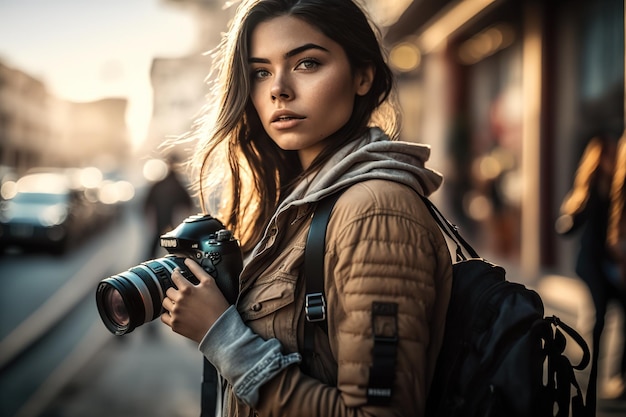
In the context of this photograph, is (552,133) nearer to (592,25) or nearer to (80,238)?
(592,25)

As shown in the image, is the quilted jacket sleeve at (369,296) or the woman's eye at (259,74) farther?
the woman's eye at (259,74)

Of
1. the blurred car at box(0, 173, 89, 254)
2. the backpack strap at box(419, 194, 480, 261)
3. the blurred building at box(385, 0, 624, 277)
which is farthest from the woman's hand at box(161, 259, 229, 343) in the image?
the blurred car at box(0, 173, 89, 254)

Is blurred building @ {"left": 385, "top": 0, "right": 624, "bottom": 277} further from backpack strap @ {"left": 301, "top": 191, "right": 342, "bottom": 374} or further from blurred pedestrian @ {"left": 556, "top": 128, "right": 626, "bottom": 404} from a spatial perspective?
backpack strap @ {"left": 301, "top": 191, "right": 342, "bottom": 374}

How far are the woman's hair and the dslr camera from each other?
0.30 m

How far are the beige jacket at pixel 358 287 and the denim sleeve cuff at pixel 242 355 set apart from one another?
0.09ft

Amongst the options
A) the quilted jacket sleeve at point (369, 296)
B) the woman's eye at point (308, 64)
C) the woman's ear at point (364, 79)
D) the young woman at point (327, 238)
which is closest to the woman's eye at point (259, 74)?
the young woman at point (327, 238)

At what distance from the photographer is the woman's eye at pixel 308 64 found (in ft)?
5.06

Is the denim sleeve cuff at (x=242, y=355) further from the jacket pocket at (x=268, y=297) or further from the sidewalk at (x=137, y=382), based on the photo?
the sidewalk at (x=137, y=382)

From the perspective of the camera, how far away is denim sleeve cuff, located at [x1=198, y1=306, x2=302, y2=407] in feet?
4.29

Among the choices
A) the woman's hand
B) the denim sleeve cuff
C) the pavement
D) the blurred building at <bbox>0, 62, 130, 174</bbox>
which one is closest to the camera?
the denim sleeve cuff

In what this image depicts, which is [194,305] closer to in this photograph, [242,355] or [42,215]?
[242,355]

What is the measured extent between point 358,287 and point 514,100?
10362 millimetres

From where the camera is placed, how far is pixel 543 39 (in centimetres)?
855

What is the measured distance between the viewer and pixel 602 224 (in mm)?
4309
